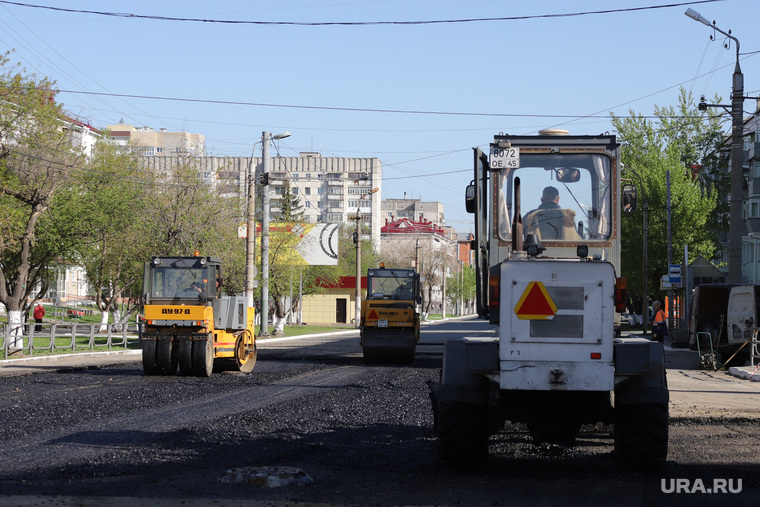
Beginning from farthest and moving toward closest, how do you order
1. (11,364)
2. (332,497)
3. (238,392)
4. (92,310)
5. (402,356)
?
(92,310), (402,356), (11,364), (238,392), (332,497)

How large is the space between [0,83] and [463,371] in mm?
28891

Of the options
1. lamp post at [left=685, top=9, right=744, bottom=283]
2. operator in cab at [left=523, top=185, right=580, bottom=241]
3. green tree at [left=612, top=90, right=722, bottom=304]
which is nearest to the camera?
operator in cab at [left=523, top=185, right=580, bottom=241]

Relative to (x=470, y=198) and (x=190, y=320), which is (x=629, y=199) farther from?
(x=190, y=320)

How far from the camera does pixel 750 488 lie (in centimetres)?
859

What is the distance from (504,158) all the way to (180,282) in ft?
48.5

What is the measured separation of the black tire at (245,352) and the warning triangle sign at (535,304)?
16.5 metres

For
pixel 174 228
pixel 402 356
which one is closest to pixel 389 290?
pixel 402 356

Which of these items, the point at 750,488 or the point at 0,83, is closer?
the point at 750,488

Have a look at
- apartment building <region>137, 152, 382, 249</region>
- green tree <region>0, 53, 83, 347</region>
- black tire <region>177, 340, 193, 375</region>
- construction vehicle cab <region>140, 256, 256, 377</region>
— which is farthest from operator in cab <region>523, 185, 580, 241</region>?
apartment building <region>137, 152, 382, 249</region>

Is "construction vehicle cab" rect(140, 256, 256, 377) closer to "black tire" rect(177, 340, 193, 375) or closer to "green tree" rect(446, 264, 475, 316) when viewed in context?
"black tire" rect(177, 340, 193, 375)

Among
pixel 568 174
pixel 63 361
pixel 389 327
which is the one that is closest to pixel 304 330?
pixel 389 327

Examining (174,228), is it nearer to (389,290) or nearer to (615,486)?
(389,290)

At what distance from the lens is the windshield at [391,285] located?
1209 inches

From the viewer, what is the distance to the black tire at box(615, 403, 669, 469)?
28.8ft
